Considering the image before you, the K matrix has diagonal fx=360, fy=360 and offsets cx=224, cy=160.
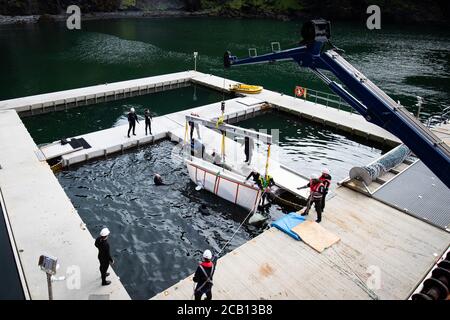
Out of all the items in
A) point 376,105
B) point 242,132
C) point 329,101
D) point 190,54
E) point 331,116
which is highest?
point 190,54

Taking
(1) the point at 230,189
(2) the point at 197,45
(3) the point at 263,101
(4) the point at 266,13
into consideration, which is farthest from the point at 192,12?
(1) the point at 230,189

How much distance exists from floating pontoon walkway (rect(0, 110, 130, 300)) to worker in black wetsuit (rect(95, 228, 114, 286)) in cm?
52

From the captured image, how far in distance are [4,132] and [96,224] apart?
12.5 m

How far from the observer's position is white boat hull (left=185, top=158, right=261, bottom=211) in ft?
55.0

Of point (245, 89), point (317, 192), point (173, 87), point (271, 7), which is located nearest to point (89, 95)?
point (173, 87)

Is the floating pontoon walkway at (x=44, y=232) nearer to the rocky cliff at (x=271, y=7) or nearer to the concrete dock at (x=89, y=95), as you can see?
the concrete dock at (x=89, y=95)

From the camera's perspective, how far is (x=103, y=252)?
1096cm

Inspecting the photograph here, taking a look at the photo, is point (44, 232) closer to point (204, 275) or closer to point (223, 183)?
point (204, 275)

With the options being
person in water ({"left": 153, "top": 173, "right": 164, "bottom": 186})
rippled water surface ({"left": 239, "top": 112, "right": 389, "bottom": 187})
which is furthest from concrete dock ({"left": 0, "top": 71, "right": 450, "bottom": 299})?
person in water ({"left": 153, "top": 173, "right": 164, "bottom": 186})

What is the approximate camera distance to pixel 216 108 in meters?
29.7

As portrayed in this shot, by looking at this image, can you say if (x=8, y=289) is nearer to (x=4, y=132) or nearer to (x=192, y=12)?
(x=4, y=132)

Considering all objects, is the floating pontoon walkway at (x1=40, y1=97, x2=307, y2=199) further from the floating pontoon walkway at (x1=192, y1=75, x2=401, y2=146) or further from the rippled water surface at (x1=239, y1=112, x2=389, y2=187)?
the floating pontoon walkway at (x1=192, y1=75, x2=401, y2=146)

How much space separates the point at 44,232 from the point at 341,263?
11241mm

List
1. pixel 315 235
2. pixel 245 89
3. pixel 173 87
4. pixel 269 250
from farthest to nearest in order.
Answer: pixel 173 87
pixel 245 89
pixel 315 235
pixel 269 250
